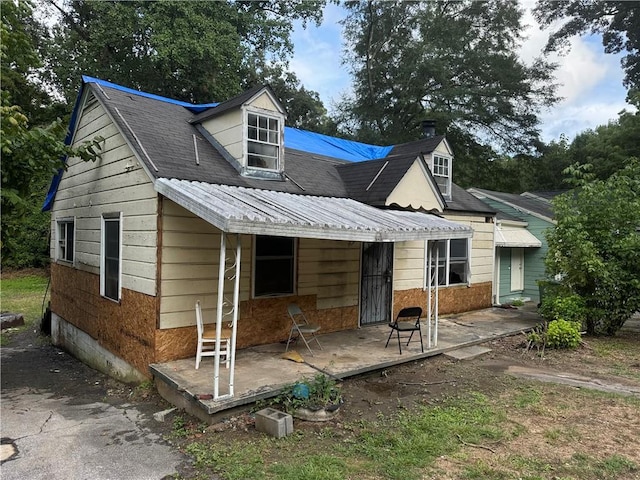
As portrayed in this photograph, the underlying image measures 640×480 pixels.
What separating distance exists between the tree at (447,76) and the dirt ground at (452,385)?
53.0 feet

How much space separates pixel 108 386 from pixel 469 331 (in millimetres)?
7082

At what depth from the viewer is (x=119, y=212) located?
697 cm

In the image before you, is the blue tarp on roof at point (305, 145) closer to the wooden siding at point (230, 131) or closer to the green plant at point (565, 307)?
the wooden siding at point (230, 131)

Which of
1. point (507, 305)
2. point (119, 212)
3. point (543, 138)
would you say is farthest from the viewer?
point (543, 138)

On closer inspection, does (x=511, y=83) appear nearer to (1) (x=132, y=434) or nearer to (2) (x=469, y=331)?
(2) (x=469, y=331)

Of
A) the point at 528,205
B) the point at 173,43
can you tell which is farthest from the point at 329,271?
the point at 173,43

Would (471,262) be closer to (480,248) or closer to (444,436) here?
(480,248)

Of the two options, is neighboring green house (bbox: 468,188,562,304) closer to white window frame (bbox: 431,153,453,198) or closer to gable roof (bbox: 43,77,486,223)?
white window frame (bbox: 431,153,453,198)

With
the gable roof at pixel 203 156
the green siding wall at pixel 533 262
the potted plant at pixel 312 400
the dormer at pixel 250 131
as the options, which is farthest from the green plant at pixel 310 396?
the green siding wall at pixel 533 262

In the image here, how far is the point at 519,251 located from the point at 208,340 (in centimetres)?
1246

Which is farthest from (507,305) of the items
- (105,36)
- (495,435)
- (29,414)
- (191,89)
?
(105,36)

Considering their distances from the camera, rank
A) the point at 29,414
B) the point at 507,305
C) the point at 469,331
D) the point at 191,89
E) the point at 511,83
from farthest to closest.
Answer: the point at 511,83, the point at 191,89, the point at 507,305, the point at 469,331, the point at 29,414

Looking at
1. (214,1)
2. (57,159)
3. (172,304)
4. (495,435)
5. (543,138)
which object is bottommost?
(495,435)

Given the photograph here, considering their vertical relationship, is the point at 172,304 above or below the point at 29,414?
above
